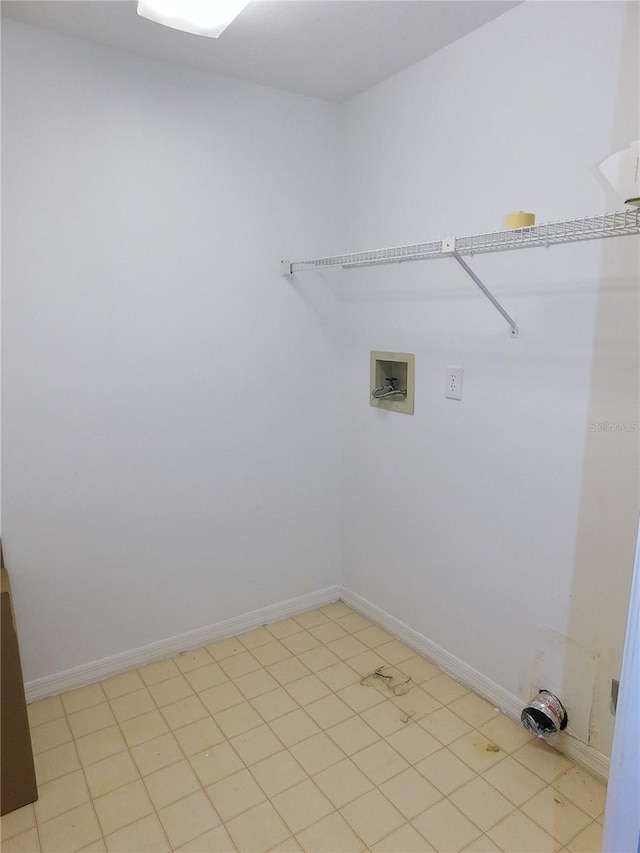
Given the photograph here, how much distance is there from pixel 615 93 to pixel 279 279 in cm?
132

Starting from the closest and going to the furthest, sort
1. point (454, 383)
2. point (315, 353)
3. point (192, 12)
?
1. point (192, 12)
2. point (454, 383)
3. point (315, 353)

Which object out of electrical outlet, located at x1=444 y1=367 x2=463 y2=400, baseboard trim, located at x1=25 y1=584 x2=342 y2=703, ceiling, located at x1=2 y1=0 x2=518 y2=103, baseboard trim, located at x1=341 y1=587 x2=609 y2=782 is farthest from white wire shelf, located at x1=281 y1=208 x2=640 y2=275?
baseboard trim, located at x1=25 y1=584 x2=342 y2=703

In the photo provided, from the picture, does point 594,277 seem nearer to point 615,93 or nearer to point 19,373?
point 615,93

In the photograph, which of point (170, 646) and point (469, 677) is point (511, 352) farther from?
point (170, 646)

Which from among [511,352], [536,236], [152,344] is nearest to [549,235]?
[536,236]

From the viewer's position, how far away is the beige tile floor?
150cm

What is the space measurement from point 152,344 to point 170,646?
3.99 feet

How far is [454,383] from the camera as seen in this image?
2.03 m

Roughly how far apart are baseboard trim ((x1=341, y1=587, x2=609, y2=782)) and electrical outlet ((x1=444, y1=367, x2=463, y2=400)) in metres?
0.99

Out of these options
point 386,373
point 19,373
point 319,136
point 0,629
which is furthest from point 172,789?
point 319,136

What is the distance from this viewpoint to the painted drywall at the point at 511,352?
1.54 m

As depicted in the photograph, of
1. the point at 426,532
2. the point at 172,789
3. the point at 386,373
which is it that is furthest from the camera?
the point at 386,373

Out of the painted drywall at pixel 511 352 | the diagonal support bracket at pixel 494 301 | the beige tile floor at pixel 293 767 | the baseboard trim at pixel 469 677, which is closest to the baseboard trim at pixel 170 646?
the beige tile floor at pixel 293 767

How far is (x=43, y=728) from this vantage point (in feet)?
6.24
